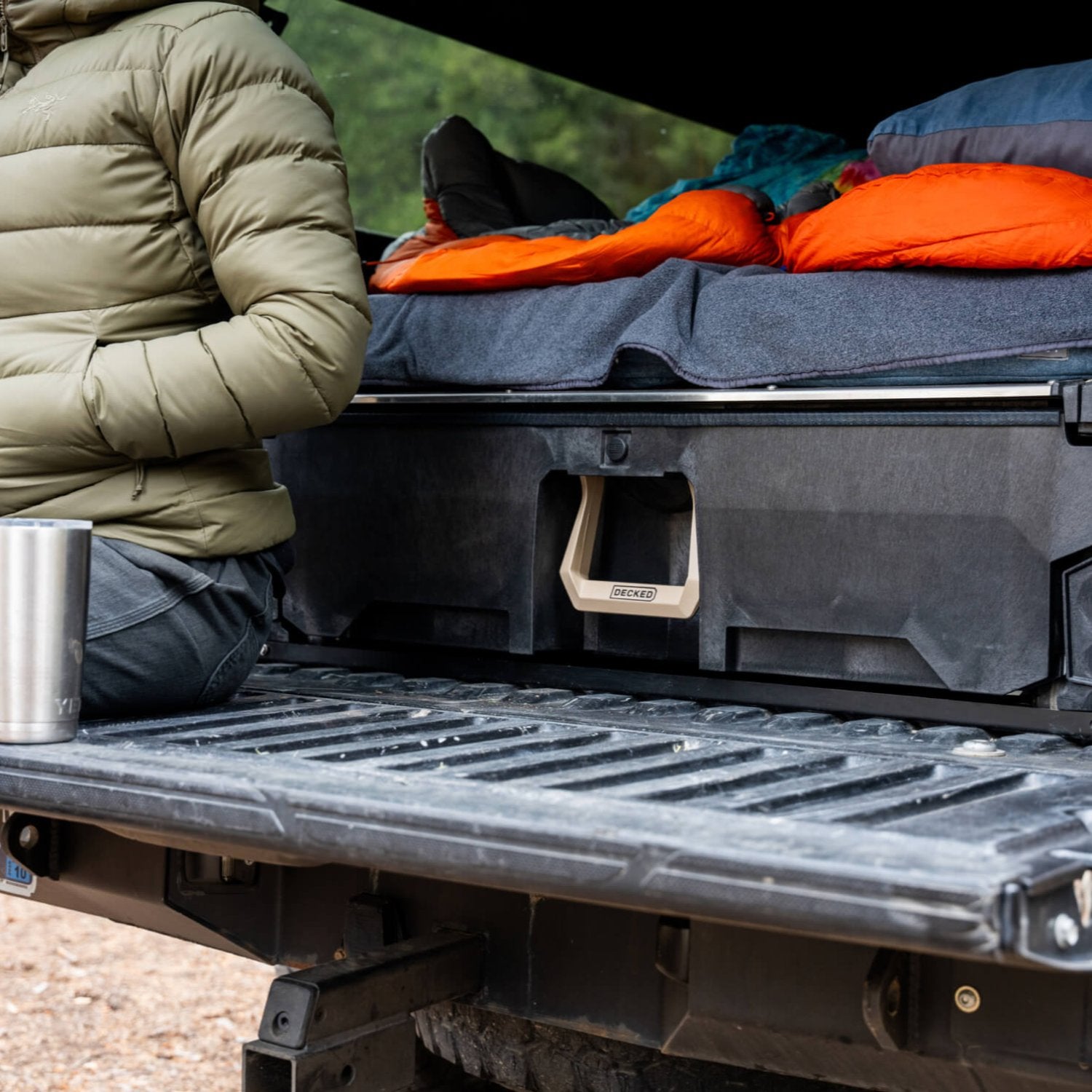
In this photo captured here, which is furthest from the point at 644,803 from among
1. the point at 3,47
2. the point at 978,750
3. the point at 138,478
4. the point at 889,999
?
the point at 3,47

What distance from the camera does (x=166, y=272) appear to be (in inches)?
89.5

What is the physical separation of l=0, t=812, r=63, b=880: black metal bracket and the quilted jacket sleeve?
0.54 metres

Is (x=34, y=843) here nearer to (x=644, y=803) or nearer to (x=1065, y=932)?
(x=644, y=803)

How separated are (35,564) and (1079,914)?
1231 millimetres

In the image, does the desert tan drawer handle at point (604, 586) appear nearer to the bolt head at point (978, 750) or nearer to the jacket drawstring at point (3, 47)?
the bolt head at point (978, 750)

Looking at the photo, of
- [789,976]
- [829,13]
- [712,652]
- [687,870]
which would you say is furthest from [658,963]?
[829,13]

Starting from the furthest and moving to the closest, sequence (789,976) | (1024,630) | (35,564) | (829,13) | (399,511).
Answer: (829,13), (399,511), (1024,630), (35,564), (789,976)

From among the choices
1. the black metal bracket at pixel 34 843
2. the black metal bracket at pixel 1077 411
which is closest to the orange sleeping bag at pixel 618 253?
the black metal bracket at pixel 1077 411

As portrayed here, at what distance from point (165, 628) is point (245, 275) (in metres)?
0.49

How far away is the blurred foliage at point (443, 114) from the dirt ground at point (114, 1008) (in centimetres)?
197

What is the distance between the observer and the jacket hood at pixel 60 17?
229 cm

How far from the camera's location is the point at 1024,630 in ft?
6.76

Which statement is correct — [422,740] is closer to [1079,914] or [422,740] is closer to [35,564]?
[35,564]

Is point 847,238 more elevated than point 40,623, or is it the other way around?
A: point 847,238
